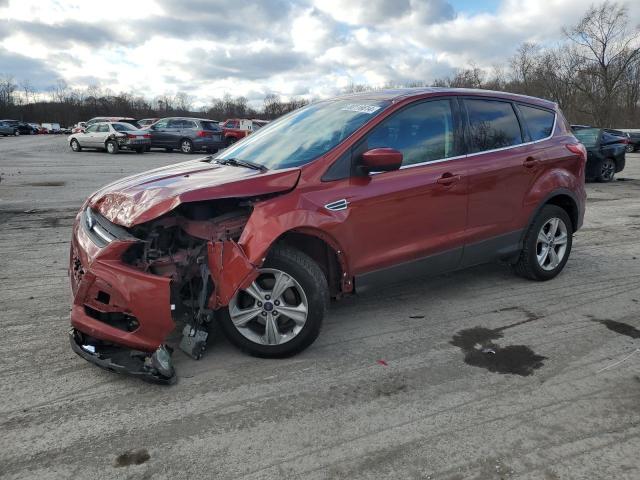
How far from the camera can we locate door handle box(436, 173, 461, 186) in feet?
13.3

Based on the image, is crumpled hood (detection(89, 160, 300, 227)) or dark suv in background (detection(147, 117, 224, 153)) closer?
crumpled hood (detection(89, 160, 300, 227))

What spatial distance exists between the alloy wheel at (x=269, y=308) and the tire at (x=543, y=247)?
8.75 feet

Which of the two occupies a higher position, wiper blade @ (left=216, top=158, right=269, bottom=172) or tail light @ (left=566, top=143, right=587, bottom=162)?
tail light @ (left=566, top=143, right=587, bottom=162)

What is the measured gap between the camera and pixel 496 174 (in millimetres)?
4430

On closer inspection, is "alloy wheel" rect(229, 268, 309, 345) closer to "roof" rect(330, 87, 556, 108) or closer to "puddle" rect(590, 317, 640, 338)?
"roof" rect(330, 87, 556, 108)

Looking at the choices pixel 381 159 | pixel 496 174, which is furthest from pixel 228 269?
pixel 496 174

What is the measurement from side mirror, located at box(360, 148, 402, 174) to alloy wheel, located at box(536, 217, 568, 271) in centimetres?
219

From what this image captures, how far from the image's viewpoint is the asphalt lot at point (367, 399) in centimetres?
246

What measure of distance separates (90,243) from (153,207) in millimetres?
540

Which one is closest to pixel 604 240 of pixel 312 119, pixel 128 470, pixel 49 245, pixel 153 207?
pixel 312 119

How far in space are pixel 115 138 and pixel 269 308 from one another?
23.3 metres

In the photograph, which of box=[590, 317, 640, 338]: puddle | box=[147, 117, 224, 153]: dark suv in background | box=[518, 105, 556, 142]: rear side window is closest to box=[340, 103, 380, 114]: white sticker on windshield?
box=[518, 105, 556, 142]: rear side window

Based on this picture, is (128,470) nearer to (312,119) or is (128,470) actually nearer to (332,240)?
(332,240)

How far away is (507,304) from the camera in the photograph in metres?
4.53
